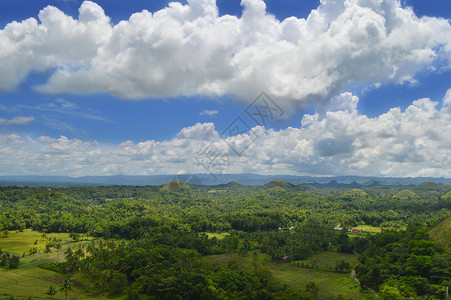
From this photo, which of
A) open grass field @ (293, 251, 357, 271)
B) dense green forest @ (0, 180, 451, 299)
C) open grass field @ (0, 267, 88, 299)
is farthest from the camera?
open grass field @ (293, 251, 357, 271)

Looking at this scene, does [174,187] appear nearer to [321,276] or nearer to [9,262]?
[9,262]

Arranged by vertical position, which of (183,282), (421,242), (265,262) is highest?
(421,242)

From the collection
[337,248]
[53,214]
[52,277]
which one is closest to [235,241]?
[337,248]

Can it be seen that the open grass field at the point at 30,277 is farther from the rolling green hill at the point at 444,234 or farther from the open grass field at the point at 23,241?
the rolling green hill at the point at 444,234

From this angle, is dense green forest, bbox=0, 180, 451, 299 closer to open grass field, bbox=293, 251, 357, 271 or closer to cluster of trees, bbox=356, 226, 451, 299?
cluster of trees, bbox=356, 226, 451, 299

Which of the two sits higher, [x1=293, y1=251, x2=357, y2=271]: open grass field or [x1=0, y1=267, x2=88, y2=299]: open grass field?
[x1=0, y1=267, x2=88, y2=299]: open grass field

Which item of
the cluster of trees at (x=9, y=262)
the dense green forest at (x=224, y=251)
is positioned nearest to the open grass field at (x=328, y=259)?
Answer: the dense green forest at (x=224, y=251)

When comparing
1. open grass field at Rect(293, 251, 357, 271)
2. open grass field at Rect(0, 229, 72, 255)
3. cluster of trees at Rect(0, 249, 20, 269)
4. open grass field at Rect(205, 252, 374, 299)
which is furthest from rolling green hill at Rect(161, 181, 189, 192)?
open grass field at Rect(293, 251, 357, 271)

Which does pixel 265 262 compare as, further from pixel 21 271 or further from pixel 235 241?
pixel 21 271
